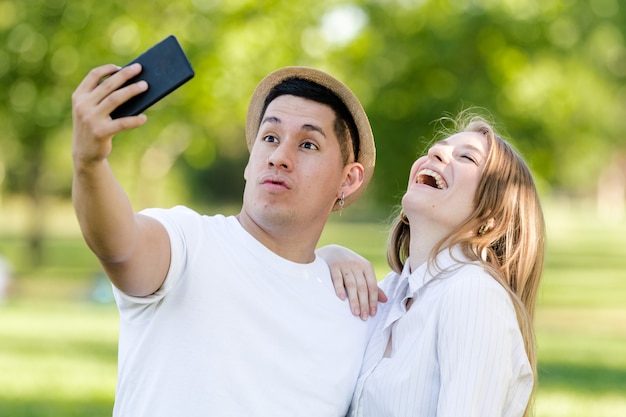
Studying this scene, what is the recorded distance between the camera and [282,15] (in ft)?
73.9

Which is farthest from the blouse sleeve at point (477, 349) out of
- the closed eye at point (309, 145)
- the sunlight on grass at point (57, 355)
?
the sunlight on grass at point (57, 355)

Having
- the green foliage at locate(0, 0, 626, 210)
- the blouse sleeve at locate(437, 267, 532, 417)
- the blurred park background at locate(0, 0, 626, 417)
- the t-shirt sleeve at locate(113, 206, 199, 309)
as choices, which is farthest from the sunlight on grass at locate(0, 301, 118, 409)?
the green foliage at locate(0, 0, 626, 210)

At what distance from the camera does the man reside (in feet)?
9.01

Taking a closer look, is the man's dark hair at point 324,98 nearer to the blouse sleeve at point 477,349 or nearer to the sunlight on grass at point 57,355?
the blouse sleeve at point 477,349

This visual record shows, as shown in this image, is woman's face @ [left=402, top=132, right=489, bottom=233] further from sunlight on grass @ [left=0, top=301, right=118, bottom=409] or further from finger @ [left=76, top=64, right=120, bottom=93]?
sunlight on grass @ [left=0, top=301, right=118, bottom=409]

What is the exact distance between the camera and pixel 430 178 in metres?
3.96

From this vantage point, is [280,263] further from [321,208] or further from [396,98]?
[396,98]

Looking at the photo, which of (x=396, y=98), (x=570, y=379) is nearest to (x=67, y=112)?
(x=396, y=98)

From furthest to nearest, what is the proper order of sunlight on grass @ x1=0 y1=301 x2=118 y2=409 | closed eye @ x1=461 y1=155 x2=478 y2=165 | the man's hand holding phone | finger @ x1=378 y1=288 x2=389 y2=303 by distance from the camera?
1. sunlight on grass @ x1=0 y1=301 x2=118 y2=409
2. finger @ x1=378 y1=288 x2=389 y2=303
3. closed eye @ x1=461 y1=155 x2=478 y2=165
4. the man's hand holding phone

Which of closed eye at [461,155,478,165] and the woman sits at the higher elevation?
closed eye at [461,155,478,165]

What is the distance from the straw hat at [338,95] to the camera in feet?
13.1

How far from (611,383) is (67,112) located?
17131mm

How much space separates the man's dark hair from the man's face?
0.10ft

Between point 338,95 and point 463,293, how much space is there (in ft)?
3.67
